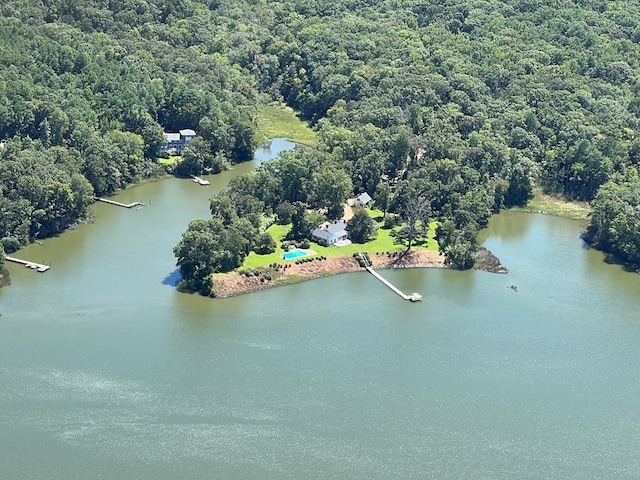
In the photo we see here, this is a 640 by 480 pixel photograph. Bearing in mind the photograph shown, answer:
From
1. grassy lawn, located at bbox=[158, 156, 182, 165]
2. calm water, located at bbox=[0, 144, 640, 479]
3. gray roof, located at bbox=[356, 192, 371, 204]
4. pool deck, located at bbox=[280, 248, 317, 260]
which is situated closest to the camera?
calm water, located at bbox=[0, 144, 640, 479]

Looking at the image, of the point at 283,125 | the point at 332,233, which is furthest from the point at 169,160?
the point at 332,233

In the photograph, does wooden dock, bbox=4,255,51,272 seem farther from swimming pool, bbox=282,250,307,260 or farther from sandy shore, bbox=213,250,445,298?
swimming pool, bbox=282,250,307,260

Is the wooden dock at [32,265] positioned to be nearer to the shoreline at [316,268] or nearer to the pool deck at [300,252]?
the shoreline at [316,268]

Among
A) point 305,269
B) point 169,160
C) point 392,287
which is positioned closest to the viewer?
point 392,287

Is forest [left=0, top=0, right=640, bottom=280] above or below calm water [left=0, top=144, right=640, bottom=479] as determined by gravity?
above

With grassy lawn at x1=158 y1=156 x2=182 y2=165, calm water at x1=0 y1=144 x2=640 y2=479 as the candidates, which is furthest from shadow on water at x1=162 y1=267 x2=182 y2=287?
grassy lawn at x1=158 y1=156 x2=182 y2=165

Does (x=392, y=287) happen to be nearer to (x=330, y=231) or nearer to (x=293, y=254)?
(x=293, y=254)

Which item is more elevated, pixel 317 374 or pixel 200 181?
pixel 200 181
